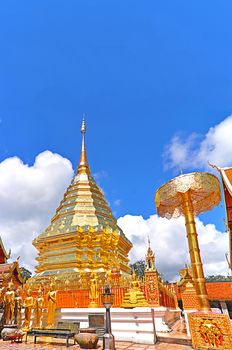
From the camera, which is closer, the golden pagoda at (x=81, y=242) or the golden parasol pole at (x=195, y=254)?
the golden parasol pole at (x=195, y=254)

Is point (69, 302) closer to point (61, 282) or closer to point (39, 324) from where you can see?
point (39, 324)

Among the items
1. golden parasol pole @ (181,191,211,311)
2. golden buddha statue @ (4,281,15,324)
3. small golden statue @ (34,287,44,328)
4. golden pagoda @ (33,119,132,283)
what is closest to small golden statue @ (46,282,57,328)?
small golden statue @ (34,287,44,328)

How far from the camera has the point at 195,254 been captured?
9258 mm

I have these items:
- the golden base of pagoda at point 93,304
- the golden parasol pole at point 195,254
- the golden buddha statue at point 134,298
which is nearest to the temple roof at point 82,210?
the golden base of pagoda at point 93,304

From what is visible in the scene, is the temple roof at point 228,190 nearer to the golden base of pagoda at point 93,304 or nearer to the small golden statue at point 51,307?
the golden base of pagoda at point 93,304

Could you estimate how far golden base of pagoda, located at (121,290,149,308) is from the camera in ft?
33.5

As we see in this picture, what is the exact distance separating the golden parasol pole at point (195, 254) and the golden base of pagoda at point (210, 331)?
1.13 meters

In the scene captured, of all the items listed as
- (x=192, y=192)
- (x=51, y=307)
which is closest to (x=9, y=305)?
(x=51, y=307)

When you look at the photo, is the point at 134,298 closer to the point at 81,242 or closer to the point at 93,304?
the point at 93,304

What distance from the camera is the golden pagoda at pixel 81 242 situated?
17594 mm

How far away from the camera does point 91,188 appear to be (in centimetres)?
2402

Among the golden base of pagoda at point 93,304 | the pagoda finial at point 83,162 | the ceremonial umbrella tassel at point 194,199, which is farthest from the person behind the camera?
the pagoda finial at point 83,162

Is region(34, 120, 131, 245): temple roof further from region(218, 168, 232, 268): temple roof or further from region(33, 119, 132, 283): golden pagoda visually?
region(218, 168, 232, 268): temple roof

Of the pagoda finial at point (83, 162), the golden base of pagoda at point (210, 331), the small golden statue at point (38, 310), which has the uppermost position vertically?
the pagoda finial at point (83, 162)
